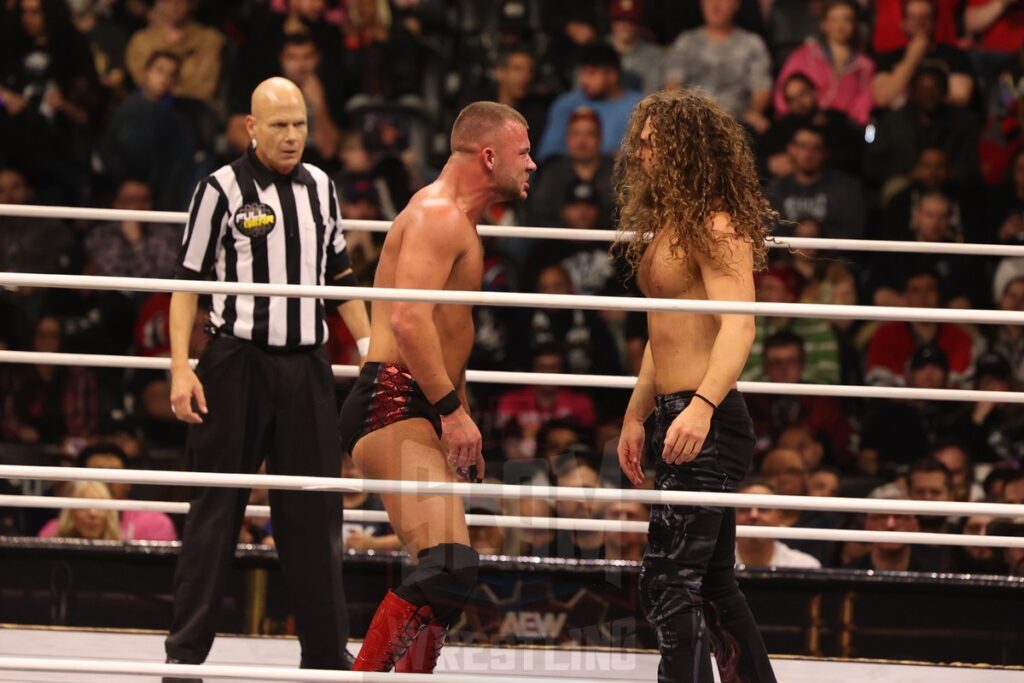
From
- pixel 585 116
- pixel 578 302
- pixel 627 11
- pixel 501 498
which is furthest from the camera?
pixel 627 11

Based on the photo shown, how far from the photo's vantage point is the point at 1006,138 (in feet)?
20.0

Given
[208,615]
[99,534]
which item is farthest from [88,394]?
[208,615]

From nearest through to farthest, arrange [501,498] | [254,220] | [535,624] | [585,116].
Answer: [254,220] < [501,498] < [535,624] < [585,116]

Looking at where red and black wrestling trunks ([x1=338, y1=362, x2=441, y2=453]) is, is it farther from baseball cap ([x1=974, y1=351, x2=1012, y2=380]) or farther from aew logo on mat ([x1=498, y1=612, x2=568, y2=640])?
baseball cap ([x1=974, y1=351, x2=1012, y2=380])

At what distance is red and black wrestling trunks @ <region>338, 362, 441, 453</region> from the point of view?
299 centimetres

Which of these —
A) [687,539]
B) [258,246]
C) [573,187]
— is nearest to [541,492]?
[687,539]

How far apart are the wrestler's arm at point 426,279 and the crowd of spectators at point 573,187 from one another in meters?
1.73

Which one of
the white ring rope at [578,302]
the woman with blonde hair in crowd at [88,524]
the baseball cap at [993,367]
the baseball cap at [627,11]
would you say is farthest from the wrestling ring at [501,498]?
the baseball cap at [627,11]

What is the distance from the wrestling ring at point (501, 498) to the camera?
2.67 meters

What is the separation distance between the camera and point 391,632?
2916 mm

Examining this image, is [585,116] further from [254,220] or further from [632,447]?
[632,447]

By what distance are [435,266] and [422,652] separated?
2.56 ft

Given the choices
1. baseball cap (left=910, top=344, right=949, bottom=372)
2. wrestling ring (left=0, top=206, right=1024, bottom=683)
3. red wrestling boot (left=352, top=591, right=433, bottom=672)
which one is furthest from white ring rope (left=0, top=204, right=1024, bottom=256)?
baseball cap (left=910, top=344, right=949, bottom=372)

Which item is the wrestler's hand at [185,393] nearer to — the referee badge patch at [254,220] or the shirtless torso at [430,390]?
the referee badge patch at [254,220]
